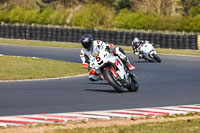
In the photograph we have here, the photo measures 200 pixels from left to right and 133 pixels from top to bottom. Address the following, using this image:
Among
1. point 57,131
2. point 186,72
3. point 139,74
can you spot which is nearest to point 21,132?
point 57,131

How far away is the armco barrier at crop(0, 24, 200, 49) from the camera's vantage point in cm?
3741

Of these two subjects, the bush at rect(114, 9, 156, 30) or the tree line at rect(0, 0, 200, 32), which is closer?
the tree line at rect(0, 0, 200, 32)

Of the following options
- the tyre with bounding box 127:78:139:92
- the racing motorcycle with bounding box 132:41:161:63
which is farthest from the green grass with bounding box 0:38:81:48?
the tyre with bounding box 127:78:139:92

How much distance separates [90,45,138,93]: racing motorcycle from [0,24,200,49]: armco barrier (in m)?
23.5

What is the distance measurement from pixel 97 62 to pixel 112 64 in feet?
1.54

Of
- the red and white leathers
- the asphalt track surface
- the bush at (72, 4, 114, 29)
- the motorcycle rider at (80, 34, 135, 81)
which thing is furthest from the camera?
the bush at (72, 4, 114, 29)

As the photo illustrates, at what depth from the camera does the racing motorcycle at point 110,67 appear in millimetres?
13109

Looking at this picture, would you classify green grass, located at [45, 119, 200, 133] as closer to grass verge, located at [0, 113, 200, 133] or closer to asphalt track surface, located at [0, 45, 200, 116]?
grass verge, located at [0, 113, 200, 133]

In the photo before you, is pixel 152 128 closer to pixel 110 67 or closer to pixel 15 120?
pixel 15 120

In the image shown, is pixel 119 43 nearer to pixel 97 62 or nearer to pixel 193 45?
pixel 193 45

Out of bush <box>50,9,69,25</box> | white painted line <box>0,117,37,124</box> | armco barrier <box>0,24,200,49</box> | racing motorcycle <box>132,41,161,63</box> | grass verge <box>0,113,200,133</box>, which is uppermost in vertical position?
white painted line <box>0,117,37,124</box>

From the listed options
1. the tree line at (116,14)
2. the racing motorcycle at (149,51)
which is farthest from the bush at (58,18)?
the racing motorcycle at (149,51)

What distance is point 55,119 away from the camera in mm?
9227

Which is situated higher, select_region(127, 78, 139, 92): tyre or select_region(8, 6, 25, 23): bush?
select_region(127, 78, 139, 92): tyre
